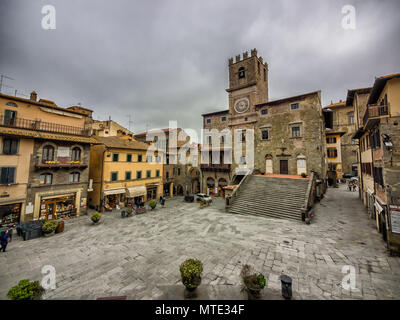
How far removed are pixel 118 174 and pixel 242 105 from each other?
2360 centimetres

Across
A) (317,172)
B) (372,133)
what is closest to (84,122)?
(372,133)

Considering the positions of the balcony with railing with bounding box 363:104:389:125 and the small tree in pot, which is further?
the small tree in pot

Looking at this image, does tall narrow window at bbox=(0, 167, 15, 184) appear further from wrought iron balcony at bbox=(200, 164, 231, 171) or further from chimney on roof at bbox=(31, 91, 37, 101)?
wrought iron balcony at bbox=(200, 164, 231, 171)

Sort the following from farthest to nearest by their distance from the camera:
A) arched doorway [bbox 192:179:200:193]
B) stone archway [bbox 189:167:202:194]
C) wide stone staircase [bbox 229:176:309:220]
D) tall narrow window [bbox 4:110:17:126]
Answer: arched doorway [bbox 192:179:200:193] < stone archway [bbox 189:167:202:194] < wide stone staircase [bbox 229:176:309:220] < tall narrow window [bbox 4:110:17:126]

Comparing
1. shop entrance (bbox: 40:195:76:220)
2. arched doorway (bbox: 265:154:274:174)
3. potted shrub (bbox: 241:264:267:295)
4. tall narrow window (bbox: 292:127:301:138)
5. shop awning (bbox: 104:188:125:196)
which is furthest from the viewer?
arched doorway (bbox: 265:154:274:174)

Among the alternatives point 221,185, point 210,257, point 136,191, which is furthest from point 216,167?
point 210,257

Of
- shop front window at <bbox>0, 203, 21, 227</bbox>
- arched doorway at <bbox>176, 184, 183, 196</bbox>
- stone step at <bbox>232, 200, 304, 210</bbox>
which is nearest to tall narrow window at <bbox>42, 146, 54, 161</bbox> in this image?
shop front window at <bbox>0, 203, 21, 227</bbox>

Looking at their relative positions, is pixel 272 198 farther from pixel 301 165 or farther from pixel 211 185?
pixel 211 185

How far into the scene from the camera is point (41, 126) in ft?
56.0

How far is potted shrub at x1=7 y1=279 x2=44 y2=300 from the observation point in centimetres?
555

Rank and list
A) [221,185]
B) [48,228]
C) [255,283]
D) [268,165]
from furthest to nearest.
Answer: [221,185] < [268,165] < [48,228] < [255,283]

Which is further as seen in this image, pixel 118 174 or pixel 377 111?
pixel 118 174

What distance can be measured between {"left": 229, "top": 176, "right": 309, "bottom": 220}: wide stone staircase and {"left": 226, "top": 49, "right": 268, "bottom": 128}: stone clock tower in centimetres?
1170
